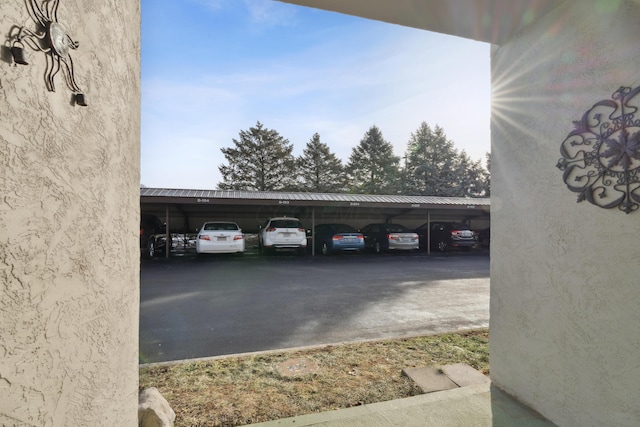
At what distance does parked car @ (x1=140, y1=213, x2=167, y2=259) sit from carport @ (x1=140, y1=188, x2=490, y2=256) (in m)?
0.82

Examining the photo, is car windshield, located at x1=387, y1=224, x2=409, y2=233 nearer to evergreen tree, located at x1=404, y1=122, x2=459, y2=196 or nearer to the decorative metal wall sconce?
the decorative metal wall sconce

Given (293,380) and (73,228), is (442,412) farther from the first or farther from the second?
(73,228)

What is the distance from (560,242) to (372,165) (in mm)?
42366

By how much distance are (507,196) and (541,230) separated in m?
0.45

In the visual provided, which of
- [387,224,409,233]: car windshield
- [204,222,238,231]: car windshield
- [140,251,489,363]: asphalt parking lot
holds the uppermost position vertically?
[204,222,238,231]: car windshield

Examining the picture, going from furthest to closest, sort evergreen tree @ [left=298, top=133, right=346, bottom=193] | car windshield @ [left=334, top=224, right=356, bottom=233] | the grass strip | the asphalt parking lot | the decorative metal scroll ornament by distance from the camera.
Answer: evergreen tree @ [left=298, top=133, right=346, bottom=193], car windshield @ [left=334, top=224, right=356, bottom=233], the asphalt parking lot, the grass strip, the decorative metal scroll ornament

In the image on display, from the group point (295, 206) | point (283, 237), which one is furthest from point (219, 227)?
point (295, 206)

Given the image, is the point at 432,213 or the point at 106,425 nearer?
the point at 106,425

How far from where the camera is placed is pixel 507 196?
9.69 ft

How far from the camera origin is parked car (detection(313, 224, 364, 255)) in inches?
566

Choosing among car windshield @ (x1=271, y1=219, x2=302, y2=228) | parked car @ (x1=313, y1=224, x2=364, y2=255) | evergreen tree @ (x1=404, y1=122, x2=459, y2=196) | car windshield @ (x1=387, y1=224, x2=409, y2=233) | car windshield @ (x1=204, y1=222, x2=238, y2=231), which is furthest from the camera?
evergreen tree @ (x1=404, y1=122, x2=459, y2=196)

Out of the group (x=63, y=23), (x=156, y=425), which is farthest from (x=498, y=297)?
(x=63, y=23)

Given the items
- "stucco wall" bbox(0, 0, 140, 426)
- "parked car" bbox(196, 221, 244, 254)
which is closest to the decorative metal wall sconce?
"stucco wall" bbox(0, 0, 140, 426)

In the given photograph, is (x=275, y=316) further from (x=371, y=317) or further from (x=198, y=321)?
(x=371, y=317)
